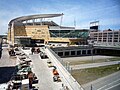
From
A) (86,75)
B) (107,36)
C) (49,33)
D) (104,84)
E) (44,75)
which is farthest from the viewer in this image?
(107,36)

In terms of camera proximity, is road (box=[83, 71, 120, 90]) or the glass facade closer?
road (box=[83, 71, 120, 90])

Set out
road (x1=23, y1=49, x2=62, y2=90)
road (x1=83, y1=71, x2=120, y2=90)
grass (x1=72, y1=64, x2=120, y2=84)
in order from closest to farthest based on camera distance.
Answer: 1. road (x1=23, y1=49, x2=62, y2=90)
2. road (x1=83, y1=71, x2=120, y2=90)
3. grass (x1=72, y1=64, x2=120, y2=84)

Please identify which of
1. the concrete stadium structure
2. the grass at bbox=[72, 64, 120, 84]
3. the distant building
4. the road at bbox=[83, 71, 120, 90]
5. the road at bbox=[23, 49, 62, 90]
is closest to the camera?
the road at bbox=[23, 49, 62, 90]

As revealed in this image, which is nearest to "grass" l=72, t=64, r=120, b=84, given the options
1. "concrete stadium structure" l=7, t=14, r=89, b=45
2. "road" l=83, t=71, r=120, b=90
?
"road" l=83, t=71, r=120, b=90

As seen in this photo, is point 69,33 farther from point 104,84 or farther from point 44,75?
point 104,84

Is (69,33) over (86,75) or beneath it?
Result: over

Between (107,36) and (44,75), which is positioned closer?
(44,75)

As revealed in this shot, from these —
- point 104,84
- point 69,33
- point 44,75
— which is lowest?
point 104,84

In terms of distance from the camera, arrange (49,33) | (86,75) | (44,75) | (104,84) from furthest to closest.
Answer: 1. (49,33)
2. (86,75)
3. (44,75)
4. (104,84)

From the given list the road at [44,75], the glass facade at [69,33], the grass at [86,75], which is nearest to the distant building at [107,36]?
the glass facade at [69,33]

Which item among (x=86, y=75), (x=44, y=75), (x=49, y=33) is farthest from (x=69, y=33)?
(x=44, y=75)

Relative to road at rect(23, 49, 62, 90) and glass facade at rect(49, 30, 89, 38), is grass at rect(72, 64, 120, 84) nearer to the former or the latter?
road at rect(23, 49, 62, 90)

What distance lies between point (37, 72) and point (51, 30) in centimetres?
2946

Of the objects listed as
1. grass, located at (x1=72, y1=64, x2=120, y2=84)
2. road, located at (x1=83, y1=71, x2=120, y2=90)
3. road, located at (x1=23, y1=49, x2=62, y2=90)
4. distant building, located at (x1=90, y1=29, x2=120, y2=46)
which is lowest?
road, located at (x1=83, y1=71, x2=120, y2=90)
